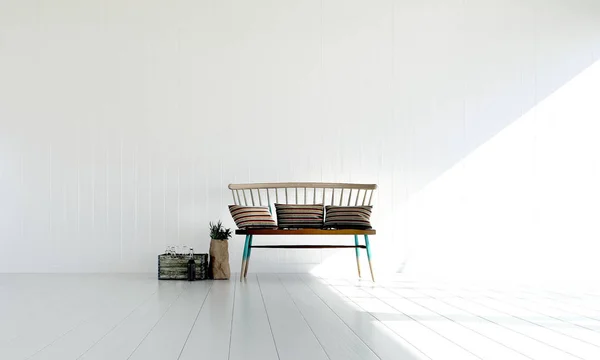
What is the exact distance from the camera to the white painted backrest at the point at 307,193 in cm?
532

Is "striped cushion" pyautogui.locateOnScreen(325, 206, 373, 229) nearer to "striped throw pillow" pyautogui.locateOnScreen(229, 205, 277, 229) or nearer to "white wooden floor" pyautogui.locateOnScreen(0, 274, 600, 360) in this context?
"striped throw pillow" pyautogui.locateOnScreen(229, 205, 277, 229)

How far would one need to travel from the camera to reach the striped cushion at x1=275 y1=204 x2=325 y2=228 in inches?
197

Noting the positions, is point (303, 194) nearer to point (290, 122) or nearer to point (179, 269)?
point (290, 122)

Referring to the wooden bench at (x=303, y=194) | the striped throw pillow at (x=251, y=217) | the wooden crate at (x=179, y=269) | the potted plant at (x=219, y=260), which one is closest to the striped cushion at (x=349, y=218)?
the wooden bench at (x=303, y=194)

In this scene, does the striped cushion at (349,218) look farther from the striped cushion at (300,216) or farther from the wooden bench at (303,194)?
the wooden bench at (303,194)

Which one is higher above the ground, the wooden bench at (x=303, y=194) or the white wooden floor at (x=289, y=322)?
the wooden bench at (x=303, y=194)

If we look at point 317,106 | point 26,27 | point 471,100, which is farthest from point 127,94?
point 471,100

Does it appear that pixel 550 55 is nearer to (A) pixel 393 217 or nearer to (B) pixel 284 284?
(A) pixel 393 217

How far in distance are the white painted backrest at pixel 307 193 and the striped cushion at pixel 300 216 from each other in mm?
249

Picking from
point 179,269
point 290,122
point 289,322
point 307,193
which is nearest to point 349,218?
point 307,193

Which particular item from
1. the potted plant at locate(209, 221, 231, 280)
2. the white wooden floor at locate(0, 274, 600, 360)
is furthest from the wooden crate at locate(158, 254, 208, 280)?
the white wooden floor at locate(0, 274, 600, 360)

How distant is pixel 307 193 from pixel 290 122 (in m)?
0.58

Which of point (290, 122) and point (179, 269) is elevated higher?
point (290, 122)

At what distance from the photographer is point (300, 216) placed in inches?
197
